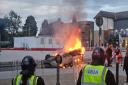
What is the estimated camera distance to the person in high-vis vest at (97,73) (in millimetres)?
5871

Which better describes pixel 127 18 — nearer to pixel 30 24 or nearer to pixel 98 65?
pixel 30 24

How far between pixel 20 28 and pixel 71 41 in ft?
285

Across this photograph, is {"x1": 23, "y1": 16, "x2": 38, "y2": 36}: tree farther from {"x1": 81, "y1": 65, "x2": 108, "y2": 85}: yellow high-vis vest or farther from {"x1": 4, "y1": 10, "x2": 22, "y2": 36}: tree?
{"x1": 81, "y1": 65, "x2": 108, "y2": 85}: yellow high-vis vest

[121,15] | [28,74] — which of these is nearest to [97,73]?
[28,74]

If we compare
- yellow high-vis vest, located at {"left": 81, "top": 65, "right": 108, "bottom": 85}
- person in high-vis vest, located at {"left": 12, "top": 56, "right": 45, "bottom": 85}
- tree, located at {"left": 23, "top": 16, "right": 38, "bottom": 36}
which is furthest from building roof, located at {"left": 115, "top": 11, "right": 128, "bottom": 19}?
person in high-vis vest, located at {"left": 12, "top": 56, "right": 45, "bottom": 85}

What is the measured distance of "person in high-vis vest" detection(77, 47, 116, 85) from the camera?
19.3 ft

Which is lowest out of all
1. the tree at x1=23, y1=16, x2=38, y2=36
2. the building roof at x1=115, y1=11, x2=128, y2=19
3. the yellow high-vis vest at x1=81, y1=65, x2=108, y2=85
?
the yellow high-vis vest at x1=81, y1=65, x2=108, y2=85

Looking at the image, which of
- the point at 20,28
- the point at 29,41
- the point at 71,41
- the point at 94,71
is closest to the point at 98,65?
the point at 94,71

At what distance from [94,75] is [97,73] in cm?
6

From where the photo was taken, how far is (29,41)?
4822 centimetres

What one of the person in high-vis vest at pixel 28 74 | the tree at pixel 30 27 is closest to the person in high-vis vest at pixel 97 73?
the person in high-vis vest at pixel 28 74

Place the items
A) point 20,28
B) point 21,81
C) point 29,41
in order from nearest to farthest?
point 21,81
point 29,41
point 20,28

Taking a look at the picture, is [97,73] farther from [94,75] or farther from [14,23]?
[14,23]

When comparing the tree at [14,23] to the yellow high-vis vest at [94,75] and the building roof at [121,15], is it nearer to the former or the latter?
the building roof at [121,15]
